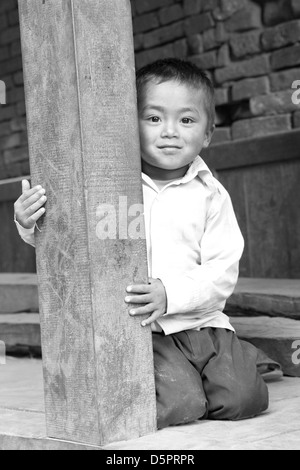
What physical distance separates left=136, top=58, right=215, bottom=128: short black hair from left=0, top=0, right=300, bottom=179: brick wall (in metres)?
2.23

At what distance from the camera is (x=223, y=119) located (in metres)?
6.05

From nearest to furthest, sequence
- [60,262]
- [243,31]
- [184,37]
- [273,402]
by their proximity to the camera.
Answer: [60,262], [273,402], [243,31], [184,37]

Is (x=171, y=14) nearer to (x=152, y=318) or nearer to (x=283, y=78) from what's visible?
(x=283, y=78)

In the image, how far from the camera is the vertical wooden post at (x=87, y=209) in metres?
2.71

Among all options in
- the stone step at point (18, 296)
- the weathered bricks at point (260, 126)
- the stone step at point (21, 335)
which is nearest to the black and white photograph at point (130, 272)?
the stone step at point (21, 335)

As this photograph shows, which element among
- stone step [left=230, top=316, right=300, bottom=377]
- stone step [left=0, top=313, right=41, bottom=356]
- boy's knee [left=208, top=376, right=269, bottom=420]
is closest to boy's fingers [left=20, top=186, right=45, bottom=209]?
boy's knee [left=208, top=376, right=269, bottom=420]

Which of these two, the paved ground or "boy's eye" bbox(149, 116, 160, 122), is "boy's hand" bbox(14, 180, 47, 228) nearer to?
"boy's eye" bbox(149, 116, 160, 122)

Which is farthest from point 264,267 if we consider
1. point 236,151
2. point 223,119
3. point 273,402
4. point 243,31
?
point 273,402

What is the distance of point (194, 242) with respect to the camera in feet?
10.6

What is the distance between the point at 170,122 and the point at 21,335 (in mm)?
2111

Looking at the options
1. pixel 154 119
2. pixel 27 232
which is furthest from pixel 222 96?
pixel 27 232

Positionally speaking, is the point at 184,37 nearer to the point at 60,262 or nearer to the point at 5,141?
the point at 5,141

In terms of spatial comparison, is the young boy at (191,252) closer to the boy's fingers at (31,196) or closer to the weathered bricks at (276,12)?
the boy's fingers at (31,196)

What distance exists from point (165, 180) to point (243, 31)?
2.79m
